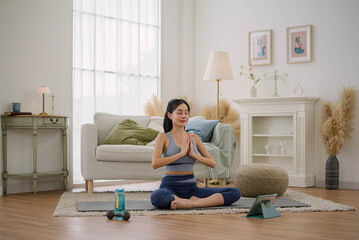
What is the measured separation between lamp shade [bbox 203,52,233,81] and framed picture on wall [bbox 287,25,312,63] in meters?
0.81

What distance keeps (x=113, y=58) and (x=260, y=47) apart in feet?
6.60

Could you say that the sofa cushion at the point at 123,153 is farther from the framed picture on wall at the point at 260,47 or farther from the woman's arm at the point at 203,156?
the framed picture on wall at the point at 260,47

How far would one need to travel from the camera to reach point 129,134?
218 inches

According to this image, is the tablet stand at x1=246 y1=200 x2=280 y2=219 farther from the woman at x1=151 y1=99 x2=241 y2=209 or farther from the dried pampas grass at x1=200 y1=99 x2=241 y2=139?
the dried pampas grass at x1=200 y1=99 x2=241 y2=139

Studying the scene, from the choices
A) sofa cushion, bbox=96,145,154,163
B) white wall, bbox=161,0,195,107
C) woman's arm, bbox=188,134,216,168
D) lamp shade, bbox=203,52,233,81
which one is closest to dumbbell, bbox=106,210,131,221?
woman's arm, bbox=188,134,216,168

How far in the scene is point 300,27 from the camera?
6.39 m

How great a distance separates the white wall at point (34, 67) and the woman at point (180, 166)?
7.14 ft

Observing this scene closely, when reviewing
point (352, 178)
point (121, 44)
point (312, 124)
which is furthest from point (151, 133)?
point (352, 178)

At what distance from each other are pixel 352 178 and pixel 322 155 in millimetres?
459

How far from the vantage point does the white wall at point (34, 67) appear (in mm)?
5441

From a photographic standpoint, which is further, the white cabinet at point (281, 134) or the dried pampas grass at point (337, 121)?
the white cabinet at point (281, 134)

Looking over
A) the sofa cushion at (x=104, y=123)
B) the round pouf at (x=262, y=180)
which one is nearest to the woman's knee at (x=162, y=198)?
the round pouf at (x=262, y=180)

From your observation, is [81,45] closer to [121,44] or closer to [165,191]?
[121,44]

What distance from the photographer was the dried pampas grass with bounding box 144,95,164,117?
6.86 m
